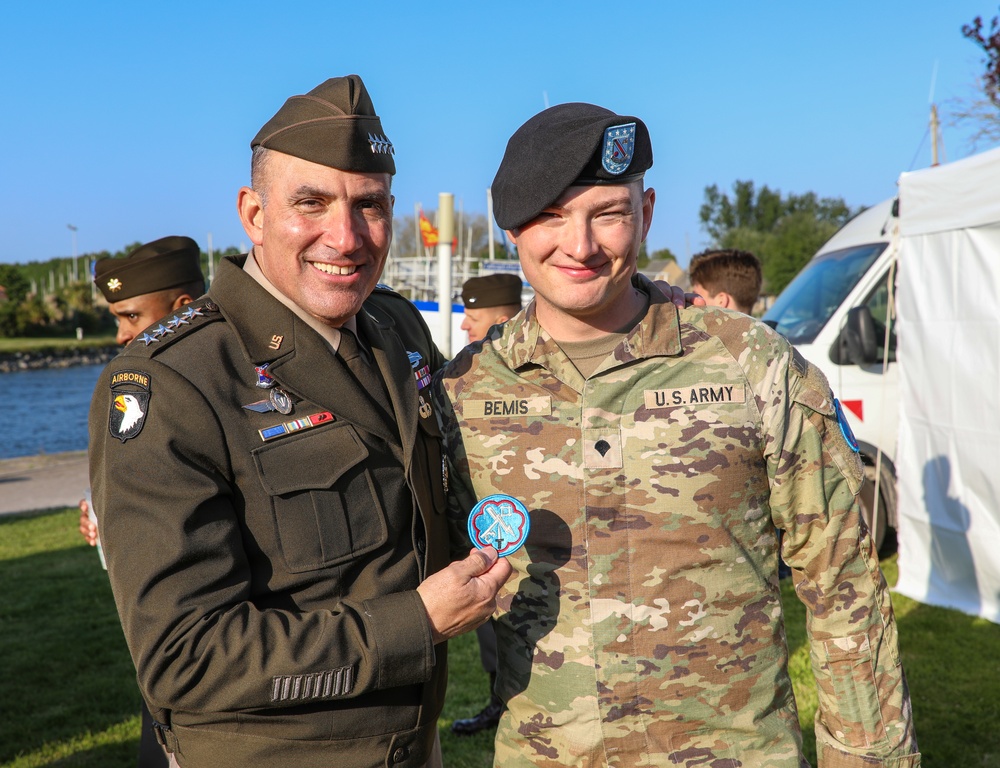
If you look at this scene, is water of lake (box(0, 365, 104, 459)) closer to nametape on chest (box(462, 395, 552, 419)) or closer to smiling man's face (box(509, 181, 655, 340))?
nametape on chest (box(462, 395, 552, 419))

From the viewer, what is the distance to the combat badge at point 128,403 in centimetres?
172

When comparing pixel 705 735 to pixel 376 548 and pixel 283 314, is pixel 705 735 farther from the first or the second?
pixel 283 314

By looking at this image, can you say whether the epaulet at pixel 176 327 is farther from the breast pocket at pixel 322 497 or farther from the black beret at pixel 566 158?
the black beret at pixel 566 158

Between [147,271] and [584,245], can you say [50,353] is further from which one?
[584,245]

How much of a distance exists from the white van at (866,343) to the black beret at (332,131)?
5.20m

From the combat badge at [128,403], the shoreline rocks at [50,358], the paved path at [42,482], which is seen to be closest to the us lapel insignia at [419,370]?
the combat badge at [128,403]

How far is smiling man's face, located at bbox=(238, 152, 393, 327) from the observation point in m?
1.98

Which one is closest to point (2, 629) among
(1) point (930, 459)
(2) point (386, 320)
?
(2) point (386, 320)

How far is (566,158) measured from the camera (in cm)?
203

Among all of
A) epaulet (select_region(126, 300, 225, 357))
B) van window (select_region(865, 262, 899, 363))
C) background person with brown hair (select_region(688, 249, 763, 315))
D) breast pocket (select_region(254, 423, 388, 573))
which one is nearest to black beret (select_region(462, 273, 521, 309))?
background person with brown hair (select_region(688, 249, 763, 315))

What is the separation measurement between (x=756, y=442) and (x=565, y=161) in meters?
0.82

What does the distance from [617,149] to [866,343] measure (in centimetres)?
496

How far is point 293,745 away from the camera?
6.00ft

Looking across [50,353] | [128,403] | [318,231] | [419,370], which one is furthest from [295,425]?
[50,353]
